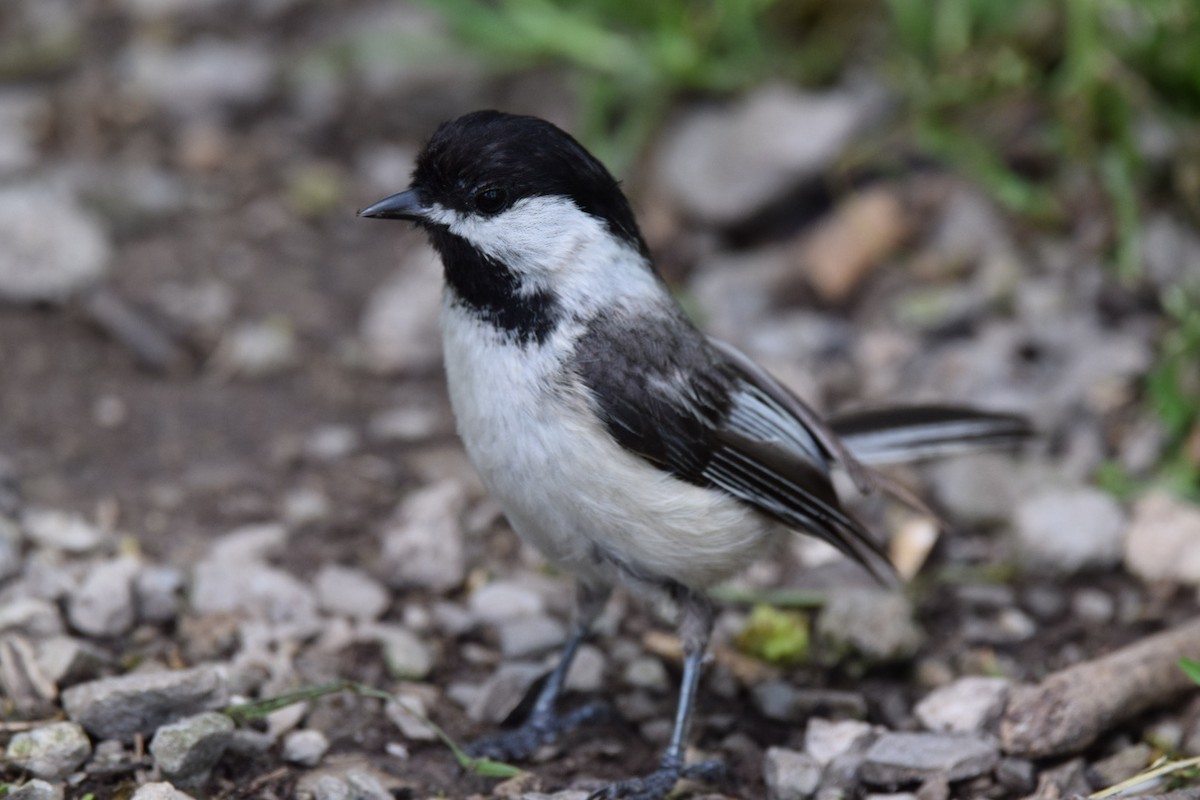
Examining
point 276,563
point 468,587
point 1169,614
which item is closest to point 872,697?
point 1169,614

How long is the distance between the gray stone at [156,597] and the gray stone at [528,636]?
98 cm

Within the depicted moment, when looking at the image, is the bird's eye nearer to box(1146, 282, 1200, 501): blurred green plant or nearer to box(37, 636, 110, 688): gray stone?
box(37, 636, 110, 688): gray stone

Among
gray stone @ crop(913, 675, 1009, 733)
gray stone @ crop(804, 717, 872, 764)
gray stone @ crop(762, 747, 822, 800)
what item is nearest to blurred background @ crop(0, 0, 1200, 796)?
gray stone @ crop(913, 675, 1009, 733)

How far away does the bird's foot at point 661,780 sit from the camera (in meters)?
3.55

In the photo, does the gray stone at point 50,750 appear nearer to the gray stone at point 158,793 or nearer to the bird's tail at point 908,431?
the gray stone at point 158,793

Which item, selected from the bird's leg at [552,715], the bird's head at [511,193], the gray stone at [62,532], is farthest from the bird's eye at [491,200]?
the gray stone at [62,532]

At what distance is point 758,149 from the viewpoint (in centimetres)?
587

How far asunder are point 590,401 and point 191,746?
4.13 feet

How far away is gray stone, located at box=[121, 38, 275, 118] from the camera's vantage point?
6.59m

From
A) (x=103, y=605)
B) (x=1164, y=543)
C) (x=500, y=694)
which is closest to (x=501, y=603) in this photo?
(x=500, y=694)

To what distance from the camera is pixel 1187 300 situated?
196 inches

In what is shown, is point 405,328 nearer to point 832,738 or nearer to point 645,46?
point 645,46

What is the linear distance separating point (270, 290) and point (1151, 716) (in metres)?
3.73

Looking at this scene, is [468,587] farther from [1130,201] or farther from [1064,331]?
[1130,201]
